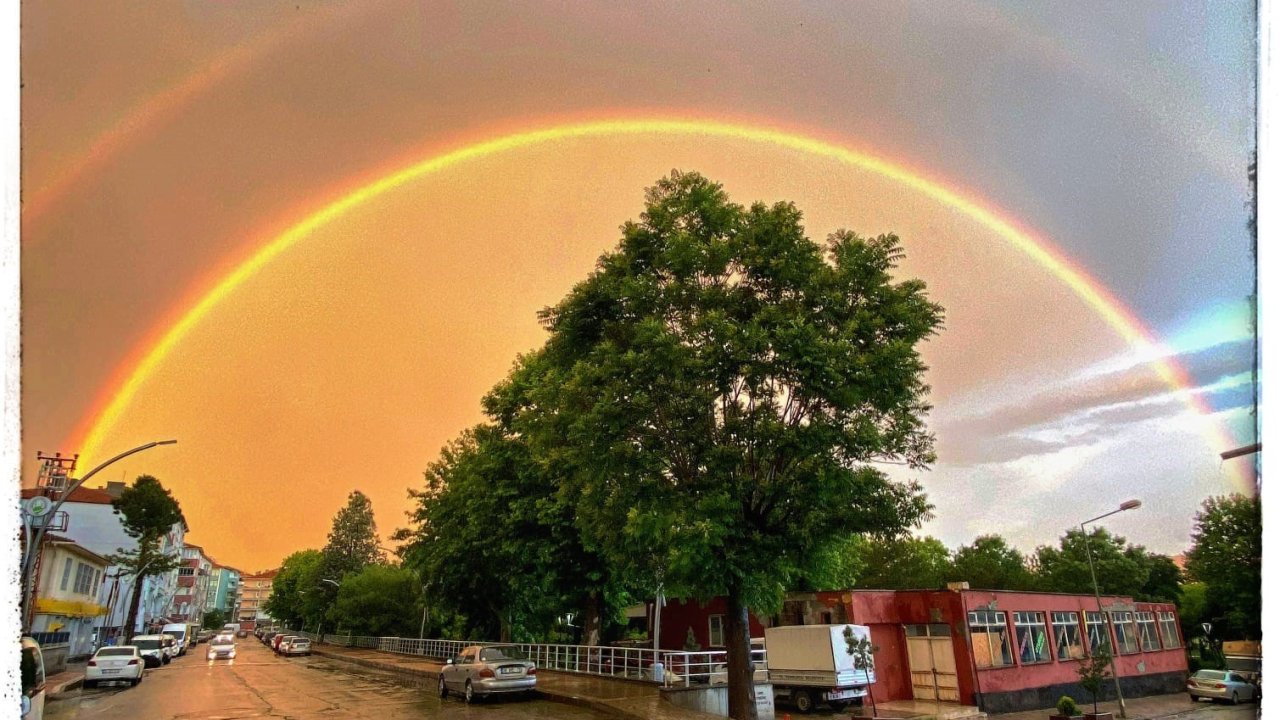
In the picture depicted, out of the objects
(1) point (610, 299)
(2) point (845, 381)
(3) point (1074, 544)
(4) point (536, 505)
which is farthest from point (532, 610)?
(3) point (1074, 544)

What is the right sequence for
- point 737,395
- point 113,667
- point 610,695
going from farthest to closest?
point 113,667 → point 610,695 → point 737,395

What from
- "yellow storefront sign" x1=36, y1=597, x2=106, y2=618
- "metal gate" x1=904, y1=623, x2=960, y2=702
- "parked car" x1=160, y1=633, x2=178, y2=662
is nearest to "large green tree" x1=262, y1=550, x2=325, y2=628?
→ "parked car" x1=160, y1=633, x2=178, y2=662

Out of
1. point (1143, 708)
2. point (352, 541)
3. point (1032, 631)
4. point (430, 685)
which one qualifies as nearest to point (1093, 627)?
point (1143, 708)

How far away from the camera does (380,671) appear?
37312 millimetres

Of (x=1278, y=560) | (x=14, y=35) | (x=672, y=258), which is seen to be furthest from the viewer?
(x=672, y=258)

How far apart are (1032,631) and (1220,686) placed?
36.6 ft

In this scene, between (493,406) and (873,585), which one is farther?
(873,585)

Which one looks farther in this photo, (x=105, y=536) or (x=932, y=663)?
(x=105, y=536)

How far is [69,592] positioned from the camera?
156ft

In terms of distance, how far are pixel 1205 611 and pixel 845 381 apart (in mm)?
51498

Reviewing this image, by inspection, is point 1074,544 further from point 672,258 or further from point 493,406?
point 672,258

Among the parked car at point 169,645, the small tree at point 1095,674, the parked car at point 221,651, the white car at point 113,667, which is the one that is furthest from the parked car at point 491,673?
the parked car at point 221,651

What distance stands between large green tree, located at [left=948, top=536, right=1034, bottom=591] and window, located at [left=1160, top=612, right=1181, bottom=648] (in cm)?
3245

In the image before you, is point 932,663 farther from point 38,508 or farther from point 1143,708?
point 38,508
